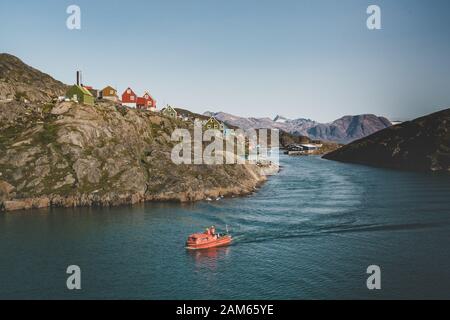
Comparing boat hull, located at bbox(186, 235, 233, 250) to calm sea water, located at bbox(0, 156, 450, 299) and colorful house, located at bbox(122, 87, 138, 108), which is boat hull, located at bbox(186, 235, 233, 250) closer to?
calm sea water, located at bbox(0, 156, 450, 299)

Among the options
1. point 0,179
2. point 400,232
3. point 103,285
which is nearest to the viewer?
point 103,285

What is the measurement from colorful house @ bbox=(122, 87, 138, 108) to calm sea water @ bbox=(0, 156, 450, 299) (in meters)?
77.6

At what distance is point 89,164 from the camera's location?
463 ft

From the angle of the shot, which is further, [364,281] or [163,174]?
[163,174]

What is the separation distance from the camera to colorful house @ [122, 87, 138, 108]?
197 meters

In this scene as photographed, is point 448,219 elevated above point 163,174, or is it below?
below


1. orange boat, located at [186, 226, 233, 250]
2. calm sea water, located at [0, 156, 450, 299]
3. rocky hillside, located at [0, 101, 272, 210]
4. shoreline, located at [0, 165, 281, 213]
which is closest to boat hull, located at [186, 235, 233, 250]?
orange boat, located at [186, 226, 233, 250]

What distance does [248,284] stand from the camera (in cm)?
7206

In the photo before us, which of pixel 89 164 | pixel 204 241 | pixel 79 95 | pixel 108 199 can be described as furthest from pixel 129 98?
pixel 204 241

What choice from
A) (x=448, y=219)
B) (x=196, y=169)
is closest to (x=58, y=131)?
(x=196, y=169)

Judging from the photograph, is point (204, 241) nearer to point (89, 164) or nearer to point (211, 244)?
point (211, 244)

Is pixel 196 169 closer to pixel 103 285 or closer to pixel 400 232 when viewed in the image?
pixel 400 232

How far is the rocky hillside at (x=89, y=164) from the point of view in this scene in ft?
437

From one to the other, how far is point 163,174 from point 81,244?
58.3m
